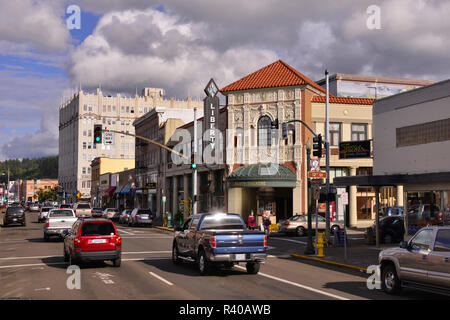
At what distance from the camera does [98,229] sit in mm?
18031

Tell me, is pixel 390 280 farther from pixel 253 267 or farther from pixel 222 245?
pixel 222 245

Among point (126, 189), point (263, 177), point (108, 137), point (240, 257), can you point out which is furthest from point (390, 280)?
point (108, 137)

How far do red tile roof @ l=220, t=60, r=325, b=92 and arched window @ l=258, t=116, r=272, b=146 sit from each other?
285cm

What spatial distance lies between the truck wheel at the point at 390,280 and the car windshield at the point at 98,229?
30.3 feet

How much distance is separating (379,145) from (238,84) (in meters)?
20.8

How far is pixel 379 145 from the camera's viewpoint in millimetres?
25938

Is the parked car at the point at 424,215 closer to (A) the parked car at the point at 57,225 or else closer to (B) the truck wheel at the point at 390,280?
(B) the truck wheel at the point at 390,280

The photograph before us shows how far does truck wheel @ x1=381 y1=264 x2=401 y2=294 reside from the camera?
13.1 meters

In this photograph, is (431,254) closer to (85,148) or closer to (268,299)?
(268,299)

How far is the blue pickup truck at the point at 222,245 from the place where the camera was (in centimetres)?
1566

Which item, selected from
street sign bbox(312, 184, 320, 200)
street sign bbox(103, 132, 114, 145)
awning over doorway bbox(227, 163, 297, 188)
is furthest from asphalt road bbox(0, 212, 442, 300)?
street sign bbox(103, 132, 114, 145)

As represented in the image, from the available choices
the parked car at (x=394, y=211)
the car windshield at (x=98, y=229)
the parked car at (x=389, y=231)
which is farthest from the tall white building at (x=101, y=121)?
the car windshield at (x=98, y=229)

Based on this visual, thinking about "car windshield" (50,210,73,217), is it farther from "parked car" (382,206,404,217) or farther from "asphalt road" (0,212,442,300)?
"parked car" (382,206,404,217)
